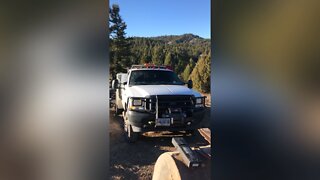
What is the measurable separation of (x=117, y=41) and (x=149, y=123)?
5.73ft

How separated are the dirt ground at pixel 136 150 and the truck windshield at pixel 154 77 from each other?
533 mm

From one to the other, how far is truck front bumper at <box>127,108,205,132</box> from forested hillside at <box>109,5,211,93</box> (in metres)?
0.76

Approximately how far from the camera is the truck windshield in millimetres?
2615

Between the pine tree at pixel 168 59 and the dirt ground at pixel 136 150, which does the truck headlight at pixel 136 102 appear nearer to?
the dirt ground at pixel 136 150

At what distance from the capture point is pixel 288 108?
50.9 inches

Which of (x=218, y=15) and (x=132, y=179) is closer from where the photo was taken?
(x=218, y=15)

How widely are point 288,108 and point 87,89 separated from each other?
908 mm

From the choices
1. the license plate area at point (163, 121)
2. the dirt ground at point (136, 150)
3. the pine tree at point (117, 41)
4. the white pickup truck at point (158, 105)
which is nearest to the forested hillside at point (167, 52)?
the pine tree at point (117, 41)

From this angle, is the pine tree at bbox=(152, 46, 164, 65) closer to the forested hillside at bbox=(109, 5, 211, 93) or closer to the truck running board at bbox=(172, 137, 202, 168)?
the forested hillside at bbox=(109, 5, 211, 93)

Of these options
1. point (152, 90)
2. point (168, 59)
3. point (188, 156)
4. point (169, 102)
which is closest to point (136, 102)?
point (152, 90)

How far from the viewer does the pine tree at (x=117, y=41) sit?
4.59 feet

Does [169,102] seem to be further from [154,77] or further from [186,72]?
[186,72]

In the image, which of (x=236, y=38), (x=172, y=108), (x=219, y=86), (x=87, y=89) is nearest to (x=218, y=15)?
(x=236, y=38)

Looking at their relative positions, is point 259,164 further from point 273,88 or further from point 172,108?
point 172,108
